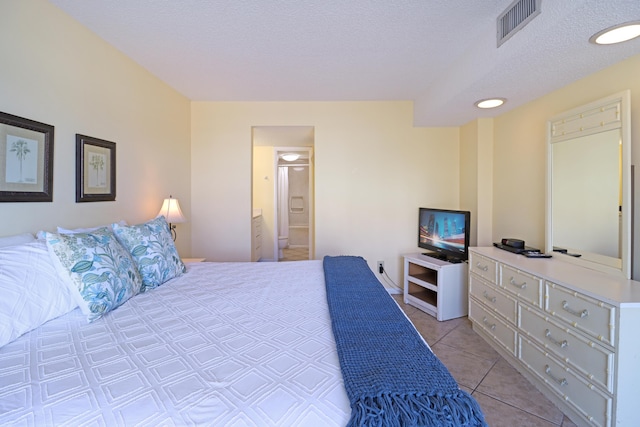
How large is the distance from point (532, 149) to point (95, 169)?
362 cm

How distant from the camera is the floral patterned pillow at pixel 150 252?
5.69ft

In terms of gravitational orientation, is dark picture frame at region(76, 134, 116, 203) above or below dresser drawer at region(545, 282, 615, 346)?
above

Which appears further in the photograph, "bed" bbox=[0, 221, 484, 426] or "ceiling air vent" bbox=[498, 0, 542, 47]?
"ceiling air vent" bbox=[498, 0, 542, 47]

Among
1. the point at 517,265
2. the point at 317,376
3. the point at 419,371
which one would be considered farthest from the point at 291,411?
the point at 517,265

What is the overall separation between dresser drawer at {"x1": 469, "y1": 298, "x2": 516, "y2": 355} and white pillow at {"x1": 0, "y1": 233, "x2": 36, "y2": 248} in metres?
Result: 3.14

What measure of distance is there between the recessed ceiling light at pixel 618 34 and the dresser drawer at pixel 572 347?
160 centimetres

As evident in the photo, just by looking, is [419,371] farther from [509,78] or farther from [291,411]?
[509,78]

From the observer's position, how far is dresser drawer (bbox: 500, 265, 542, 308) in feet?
6.03

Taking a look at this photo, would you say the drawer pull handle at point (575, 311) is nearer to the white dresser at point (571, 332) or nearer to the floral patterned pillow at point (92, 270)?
the white dresser at point (571, 332)

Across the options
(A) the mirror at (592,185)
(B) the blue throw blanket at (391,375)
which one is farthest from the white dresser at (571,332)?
(B) the blue throw blanket at (391,375)

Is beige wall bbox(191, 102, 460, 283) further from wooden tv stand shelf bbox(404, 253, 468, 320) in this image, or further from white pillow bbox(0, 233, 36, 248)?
white pillow bbox(0, 233, 36, 248)

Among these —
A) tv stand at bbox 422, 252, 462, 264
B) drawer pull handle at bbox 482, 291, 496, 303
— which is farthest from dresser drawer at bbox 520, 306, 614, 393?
tv stand at bbox 422, 252, 462, 264

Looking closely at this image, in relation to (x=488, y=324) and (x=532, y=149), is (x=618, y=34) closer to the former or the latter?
(x=532, y=149)

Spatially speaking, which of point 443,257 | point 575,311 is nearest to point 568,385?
point 575,311
